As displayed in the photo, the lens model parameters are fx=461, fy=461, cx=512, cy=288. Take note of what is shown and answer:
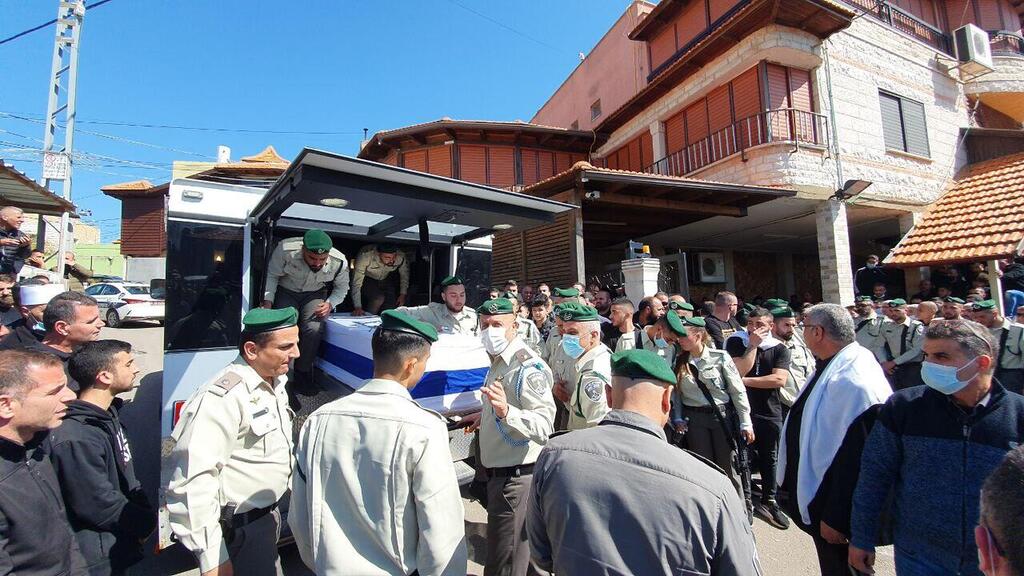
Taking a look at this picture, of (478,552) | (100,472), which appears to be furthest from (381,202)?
(478,552)

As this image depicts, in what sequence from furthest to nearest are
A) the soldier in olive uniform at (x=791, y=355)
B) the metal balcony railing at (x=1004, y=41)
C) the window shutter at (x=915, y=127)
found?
the metal balcony railing at (x=1004, y=41) → the window shutter at (x=915, y=127) → the soldier in olive uniform at (x=791, y=355)

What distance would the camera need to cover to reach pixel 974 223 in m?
9.62

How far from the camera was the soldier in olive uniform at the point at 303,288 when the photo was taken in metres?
3.83

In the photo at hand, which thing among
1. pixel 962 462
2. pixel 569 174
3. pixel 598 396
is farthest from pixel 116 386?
pixel 569 174

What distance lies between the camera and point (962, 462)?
6.12ft

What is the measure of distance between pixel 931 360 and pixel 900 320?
556 cm

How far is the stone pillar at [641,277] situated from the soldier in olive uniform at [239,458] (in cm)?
670

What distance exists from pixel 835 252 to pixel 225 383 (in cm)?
1174

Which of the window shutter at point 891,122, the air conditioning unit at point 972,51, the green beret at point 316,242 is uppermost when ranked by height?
the air conditioning unit at point 972,51

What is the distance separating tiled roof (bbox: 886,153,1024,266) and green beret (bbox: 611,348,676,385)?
33.0ft

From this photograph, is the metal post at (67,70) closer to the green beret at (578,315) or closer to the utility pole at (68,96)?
the utility pole at (68,96)

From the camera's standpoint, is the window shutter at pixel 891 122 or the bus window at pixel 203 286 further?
the window shutter at pixel 891 122

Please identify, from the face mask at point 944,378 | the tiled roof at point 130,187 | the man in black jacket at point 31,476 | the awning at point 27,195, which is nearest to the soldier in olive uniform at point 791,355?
the face mask at point 944,378

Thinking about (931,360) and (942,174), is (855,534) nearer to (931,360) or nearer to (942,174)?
(931,360)
